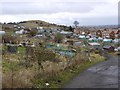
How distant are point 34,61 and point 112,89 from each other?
715cm

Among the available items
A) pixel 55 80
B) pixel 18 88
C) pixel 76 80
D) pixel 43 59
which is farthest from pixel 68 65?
pixel 18 88

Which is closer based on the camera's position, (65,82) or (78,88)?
(78,88)

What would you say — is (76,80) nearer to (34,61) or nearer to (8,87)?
(34,61)

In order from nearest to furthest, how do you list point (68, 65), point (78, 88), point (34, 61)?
point (78, 88) < point (34, 61) < point (68, 65)

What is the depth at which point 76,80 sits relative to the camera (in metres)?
20.2

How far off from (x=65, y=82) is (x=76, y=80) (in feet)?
5.28

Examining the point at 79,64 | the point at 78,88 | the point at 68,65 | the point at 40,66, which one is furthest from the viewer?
the point at 79,64

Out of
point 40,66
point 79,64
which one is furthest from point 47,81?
point 79,64

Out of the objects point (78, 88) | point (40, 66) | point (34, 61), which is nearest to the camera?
point (78, 88)

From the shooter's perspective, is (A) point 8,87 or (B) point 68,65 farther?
(B) point 68,65

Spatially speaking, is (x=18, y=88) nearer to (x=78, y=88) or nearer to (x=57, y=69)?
(x=78, y=88)

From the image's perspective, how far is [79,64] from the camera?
2745 centimetres

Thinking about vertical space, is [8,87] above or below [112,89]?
above

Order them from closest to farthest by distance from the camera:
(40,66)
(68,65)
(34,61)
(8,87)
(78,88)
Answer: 1. (8,87)
2. (78,88)
3. (40,66)
4. (34,61)
5. (68,65)
